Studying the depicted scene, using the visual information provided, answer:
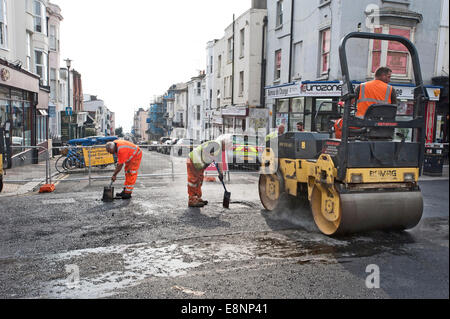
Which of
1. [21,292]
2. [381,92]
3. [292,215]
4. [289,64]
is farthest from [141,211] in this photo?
[289,64]

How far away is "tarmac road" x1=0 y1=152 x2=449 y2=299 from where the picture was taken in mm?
3619

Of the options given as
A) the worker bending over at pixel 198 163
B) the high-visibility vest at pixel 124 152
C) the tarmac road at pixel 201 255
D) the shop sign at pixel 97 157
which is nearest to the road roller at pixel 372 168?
the tarmac road at pixel 201 255

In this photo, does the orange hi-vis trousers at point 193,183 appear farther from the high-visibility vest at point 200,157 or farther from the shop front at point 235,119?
the shop front at point 235,119

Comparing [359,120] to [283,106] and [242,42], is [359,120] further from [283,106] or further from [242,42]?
[242,42]

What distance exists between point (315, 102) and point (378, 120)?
13.2 metres

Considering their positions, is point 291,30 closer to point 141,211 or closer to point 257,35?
point 257,35

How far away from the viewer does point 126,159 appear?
868cm

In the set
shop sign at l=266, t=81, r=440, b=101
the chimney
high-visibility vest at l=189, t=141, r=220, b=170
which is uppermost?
the chimney

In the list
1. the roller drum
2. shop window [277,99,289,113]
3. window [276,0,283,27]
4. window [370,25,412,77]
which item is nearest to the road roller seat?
the roller drum

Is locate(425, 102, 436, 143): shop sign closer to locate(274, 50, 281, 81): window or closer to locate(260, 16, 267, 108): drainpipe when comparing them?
locate(274, 50, 281, 81): window

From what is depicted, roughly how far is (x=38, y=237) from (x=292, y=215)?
14.1 ft

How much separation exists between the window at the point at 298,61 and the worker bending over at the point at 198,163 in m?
12.4

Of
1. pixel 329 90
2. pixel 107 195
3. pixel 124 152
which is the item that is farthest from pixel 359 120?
pixel 329 90

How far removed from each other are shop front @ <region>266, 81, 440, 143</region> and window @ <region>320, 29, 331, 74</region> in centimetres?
116
